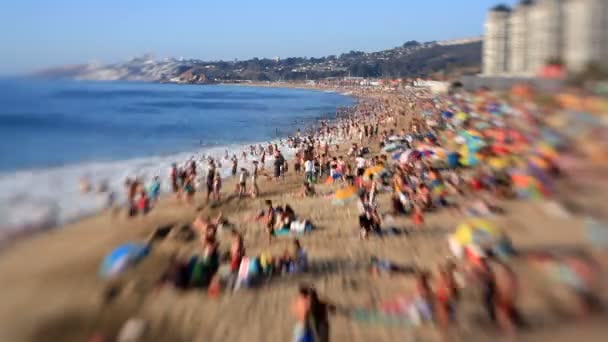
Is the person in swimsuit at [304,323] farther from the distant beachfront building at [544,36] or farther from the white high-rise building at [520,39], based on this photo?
the white high-rise building at [520,39]

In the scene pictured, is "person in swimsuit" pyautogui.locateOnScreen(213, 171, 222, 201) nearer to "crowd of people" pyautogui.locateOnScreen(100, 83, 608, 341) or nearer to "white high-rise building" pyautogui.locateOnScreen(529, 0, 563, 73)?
"crowd of people" pyautogui.locateOnScreen(100, 83, 608, 341)

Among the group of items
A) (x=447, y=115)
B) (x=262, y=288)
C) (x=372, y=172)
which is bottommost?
(x=262, y=288)

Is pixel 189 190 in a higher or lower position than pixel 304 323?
lower

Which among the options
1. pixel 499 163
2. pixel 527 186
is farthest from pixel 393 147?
pixel 527 186

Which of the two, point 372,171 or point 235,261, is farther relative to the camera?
point 372,171

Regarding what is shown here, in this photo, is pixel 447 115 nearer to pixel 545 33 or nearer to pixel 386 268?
pixel 386 268

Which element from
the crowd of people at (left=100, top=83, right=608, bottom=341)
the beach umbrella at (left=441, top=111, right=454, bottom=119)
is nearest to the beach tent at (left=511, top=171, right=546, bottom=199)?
the crowd of people at (left=100, top=83, right=608, bottom=341)
